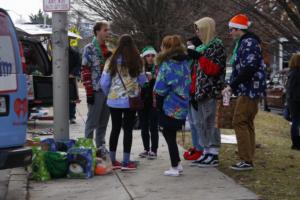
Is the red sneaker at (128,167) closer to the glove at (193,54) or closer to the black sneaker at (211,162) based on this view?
the black sneaker at (211,162)

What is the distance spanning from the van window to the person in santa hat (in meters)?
2.68

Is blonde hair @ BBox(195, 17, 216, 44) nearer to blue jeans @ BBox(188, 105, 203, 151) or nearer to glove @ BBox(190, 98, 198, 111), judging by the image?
glove @ BBox(190, 98, 198, 111)

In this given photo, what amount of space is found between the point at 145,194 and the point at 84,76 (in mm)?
2236

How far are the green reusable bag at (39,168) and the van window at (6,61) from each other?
1.44 metres

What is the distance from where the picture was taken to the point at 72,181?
736 cm

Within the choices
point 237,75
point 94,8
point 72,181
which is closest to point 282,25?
point 237,75

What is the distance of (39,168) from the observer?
24.3ft

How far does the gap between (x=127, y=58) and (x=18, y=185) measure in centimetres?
209

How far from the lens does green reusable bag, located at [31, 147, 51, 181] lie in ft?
24.2

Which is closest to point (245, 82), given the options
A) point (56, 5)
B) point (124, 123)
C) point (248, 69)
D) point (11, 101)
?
point (248, 69)

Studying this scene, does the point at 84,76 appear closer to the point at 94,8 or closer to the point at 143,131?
the point at 143,131

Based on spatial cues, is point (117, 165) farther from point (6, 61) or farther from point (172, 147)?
point (6, 61)

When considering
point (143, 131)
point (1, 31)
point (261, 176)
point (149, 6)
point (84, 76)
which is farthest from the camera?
point (149, 6)

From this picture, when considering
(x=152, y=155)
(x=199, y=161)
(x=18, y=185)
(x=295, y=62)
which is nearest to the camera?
(x=18, y=185)
